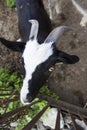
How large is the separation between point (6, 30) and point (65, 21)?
62 cm

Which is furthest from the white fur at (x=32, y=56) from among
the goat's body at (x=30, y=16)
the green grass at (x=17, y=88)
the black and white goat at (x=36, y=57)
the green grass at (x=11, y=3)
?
the green grass at (x=11, y=3)

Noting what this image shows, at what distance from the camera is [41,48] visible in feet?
8.86

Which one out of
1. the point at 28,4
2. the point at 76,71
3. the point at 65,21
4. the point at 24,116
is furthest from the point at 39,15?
the point at 24,116

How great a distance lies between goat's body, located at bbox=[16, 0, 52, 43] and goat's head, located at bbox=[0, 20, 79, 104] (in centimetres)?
31

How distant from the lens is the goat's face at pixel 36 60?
102 inches

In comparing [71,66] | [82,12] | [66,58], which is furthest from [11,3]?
[66,58]

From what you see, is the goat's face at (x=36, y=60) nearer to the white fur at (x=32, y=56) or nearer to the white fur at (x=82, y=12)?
the white fur at (x=32, y=56)

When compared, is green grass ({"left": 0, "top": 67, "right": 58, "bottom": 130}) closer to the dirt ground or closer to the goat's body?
the dirt ground

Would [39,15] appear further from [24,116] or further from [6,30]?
[24,116]

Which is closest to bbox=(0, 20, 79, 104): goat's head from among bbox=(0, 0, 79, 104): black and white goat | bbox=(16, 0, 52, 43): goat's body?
bbox=(0, 0, 79, 104): black and white goat

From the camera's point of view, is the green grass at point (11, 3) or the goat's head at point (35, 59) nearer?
the goat's head at point (35, 59)

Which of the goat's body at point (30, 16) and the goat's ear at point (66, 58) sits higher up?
the goat's body at point (30, 16)

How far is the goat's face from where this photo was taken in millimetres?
2594

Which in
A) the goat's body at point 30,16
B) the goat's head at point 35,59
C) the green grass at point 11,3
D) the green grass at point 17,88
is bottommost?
the green grass at point 17,88
